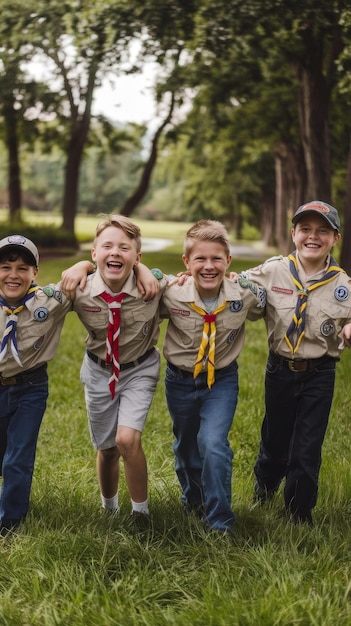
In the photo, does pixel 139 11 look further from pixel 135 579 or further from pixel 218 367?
pixel 135 579

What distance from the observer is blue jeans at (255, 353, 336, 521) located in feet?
13.4

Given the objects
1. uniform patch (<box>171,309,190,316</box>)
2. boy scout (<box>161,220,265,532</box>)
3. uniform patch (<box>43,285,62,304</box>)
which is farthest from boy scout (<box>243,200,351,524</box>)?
uniform patch (<box>43,285,62,304</box>)

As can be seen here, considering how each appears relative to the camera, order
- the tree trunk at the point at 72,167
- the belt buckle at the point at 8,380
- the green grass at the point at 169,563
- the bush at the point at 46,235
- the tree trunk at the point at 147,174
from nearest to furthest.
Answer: the green grass at the point at 169,563
the belt buckle at the point at 8,380
the bush at the point at 46,235
the tree trunk at the point at 147,174
the tree trunk at the point at 72,167

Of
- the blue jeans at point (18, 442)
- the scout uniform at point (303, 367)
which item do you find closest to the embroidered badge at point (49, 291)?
the blue jeans at point (18, 442)

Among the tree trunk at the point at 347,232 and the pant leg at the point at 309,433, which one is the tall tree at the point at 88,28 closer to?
the tree trunk at the point at 347,232

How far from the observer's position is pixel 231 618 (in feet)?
9.77

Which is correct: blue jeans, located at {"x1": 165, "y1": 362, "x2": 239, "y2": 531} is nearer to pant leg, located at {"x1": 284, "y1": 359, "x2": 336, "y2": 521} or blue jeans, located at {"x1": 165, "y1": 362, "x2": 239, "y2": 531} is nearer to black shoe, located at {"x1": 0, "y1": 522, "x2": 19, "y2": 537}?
pant leg, located at {"x1": 284, "y1": 359, "x2": 336, "y2": 521}

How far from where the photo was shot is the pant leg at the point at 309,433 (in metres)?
4.09

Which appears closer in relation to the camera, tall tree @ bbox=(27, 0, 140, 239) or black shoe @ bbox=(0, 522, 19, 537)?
black shoe @ bbox=(0, 522, 19, 537)

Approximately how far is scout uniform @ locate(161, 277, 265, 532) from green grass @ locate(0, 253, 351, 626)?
0.28 metres

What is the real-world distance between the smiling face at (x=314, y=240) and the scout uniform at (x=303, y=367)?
0.07 metres

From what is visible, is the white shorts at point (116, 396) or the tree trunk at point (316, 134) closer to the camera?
the white shorts at point (116, 396)

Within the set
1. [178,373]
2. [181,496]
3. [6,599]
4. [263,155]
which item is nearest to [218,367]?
[178,373]

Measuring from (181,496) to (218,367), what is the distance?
86 cm
